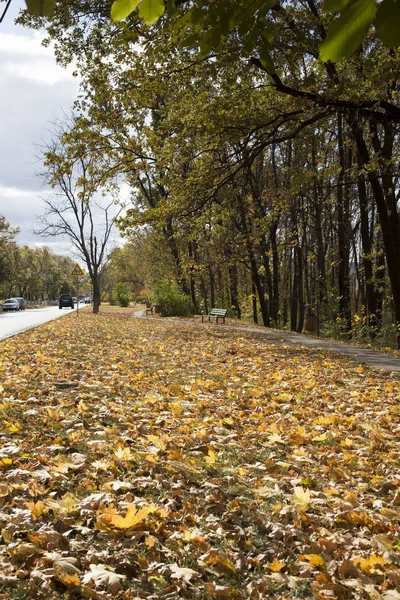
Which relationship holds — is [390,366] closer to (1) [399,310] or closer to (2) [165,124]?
(1) [399,310]

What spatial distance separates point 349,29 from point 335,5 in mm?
86

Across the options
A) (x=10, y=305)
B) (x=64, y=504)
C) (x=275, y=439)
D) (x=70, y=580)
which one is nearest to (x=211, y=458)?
(x=275, y=439)

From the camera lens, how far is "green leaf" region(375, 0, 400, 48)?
1.53m

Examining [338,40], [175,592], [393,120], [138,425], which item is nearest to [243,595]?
[175,592]

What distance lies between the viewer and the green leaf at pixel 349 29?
145 centimetres

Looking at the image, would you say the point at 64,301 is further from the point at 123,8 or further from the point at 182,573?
the point at 123,8

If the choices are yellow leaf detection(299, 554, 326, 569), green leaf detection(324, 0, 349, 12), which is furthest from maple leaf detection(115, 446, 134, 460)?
green leaf detection(324, 0, 349, 12)

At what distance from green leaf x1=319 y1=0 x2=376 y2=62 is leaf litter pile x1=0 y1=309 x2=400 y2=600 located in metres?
2.42

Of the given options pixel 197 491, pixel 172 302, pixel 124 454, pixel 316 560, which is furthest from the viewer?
pixel 172 302

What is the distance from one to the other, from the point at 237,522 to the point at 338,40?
2.82 m

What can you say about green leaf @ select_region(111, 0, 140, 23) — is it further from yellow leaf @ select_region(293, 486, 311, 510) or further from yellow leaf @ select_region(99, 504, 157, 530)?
yellow leaf @ select_region(293, 486, 311, 510)

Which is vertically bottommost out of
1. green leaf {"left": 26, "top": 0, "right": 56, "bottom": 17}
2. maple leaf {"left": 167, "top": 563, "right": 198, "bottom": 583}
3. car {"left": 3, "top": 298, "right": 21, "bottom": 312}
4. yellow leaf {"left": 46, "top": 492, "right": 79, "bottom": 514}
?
maple leaf {"left": 167, "top": 563, "right": 198, "bottom": 583}

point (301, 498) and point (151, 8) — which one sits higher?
point (151, 8)

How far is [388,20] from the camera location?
5.12 ft
